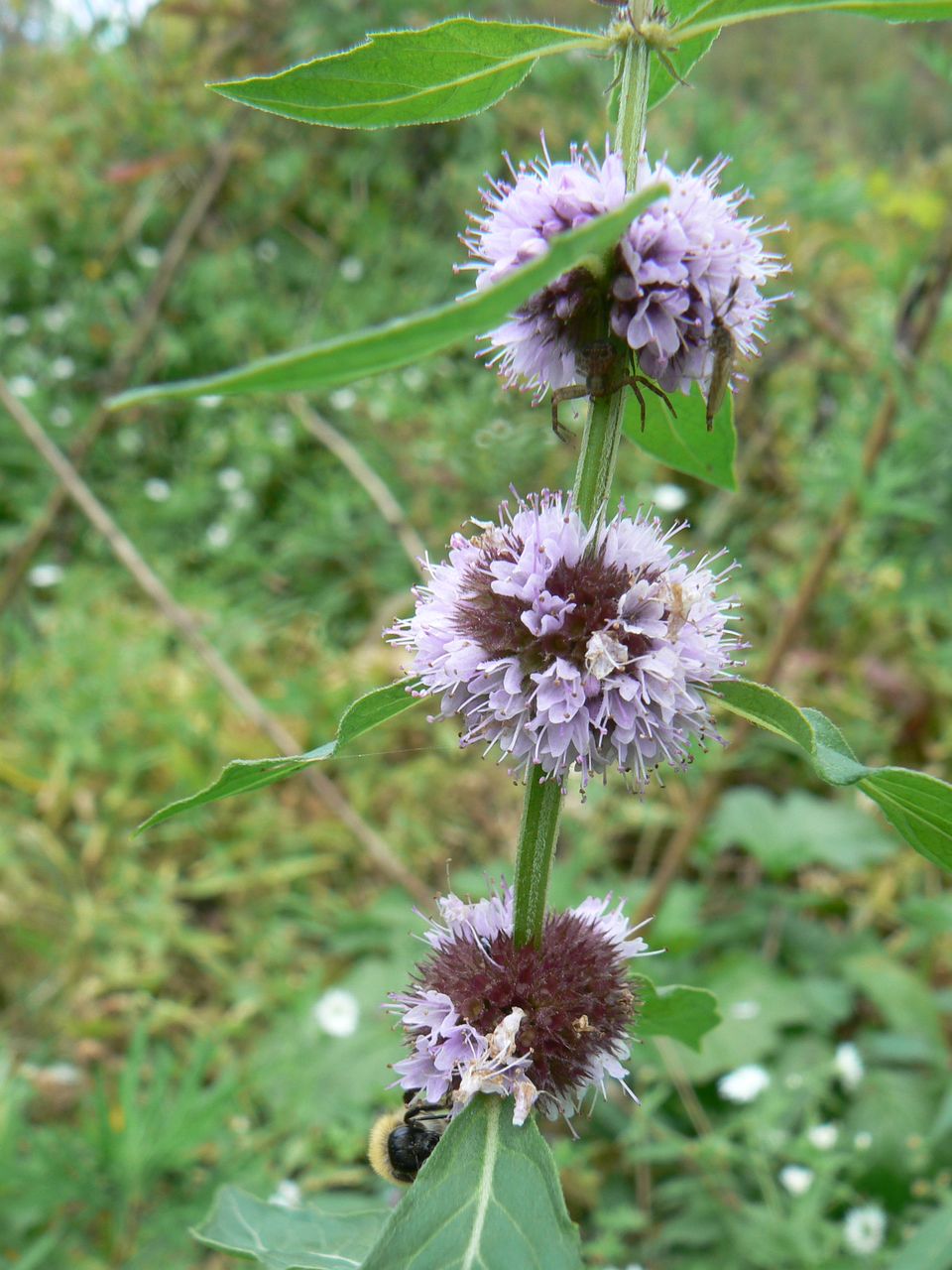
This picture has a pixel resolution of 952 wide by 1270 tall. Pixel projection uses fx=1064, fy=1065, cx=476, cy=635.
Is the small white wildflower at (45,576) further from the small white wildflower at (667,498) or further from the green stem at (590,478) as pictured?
the green stem at (590,478)

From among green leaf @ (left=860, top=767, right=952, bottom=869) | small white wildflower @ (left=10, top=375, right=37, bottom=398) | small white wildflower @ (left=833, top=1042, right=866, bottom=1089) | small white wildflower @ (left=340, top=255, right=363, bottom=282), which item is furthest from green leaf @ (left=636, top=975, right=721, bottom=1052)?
small white wildflower @ (left=340, top=255, right=363, bottom=282)

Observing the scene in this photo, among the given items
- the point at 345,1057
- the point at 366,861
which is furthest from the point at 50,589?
the point at 345,1057

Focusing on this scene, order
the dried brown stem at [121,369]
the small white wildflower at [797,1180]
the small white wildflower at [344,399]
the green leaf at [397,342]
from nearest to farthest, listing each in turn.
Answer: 1. the green leaf at [397,342]
2. the small white wildflower at [797,1180]
3. the dried brown stem at [121,369]
4. the small white wildflower at [344,399]

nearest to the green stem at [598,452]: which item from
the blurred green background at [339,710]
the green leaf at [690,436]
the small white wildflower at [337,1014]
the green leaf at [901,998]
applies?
the green leaf at [690,436]

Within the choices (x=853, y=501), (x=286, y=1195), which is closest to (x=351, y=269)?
(x=853, y=501)

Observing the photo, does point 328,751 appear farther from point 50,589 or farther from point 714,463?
point 50,589
